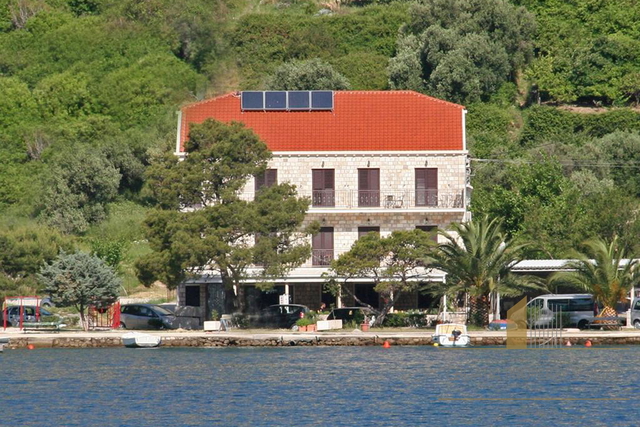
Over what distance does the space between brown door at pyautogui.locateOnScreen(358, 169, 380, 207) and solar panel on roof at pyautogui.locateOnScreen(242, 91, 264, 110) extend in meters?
6.65

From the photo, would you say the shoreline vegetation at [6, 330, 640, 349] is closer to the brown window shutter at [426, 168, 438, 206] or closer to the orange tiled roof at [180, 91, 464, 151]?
the brown window shutter at [426, 168, 438, 206]

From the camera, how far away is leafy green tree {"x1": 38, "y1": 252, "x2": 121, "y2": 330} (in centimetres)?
5566

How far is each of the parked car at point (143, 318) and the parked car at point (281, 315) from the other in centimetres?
428

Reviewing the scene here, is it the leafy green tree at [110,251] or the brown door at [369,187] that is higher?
the brown door at [369,187]

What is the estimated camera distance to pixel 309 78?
8475 centimetres

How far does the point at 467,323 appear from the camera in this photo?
56.9m

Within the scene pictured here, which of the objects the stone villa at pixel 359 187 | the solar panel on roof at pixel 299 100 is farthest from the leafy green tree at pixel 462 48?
the stone villa at pixel 359 187

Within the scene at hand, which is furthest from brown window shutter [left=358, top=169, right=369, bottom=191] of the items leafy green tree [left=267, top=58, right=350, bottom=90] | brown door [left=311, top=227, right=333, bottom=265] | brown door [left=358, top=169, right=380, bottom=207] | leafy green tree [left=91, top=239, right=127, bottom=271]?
leafy green tree [left=267, top=58, right=350, bottom=90]

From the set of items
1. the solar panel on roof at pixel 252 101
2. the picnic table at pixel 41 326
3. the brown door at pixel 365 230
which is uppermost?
the solar panel on roof at pixel 252 101

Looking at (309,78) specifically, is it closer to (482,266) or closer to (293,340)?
(482,266)

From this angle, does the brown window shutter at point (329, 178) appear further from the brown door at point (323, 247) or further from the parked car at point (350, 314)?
the parked car at point (350, 314)

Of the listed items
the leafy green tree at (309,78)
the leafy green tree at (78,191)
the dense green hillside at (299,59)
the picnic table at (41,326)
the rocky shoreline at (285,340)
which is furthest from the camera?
the leafy green tree at (309,78)

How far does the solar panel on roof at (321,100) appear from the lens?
6494cm

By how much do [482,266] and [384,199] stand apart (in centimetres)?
820
